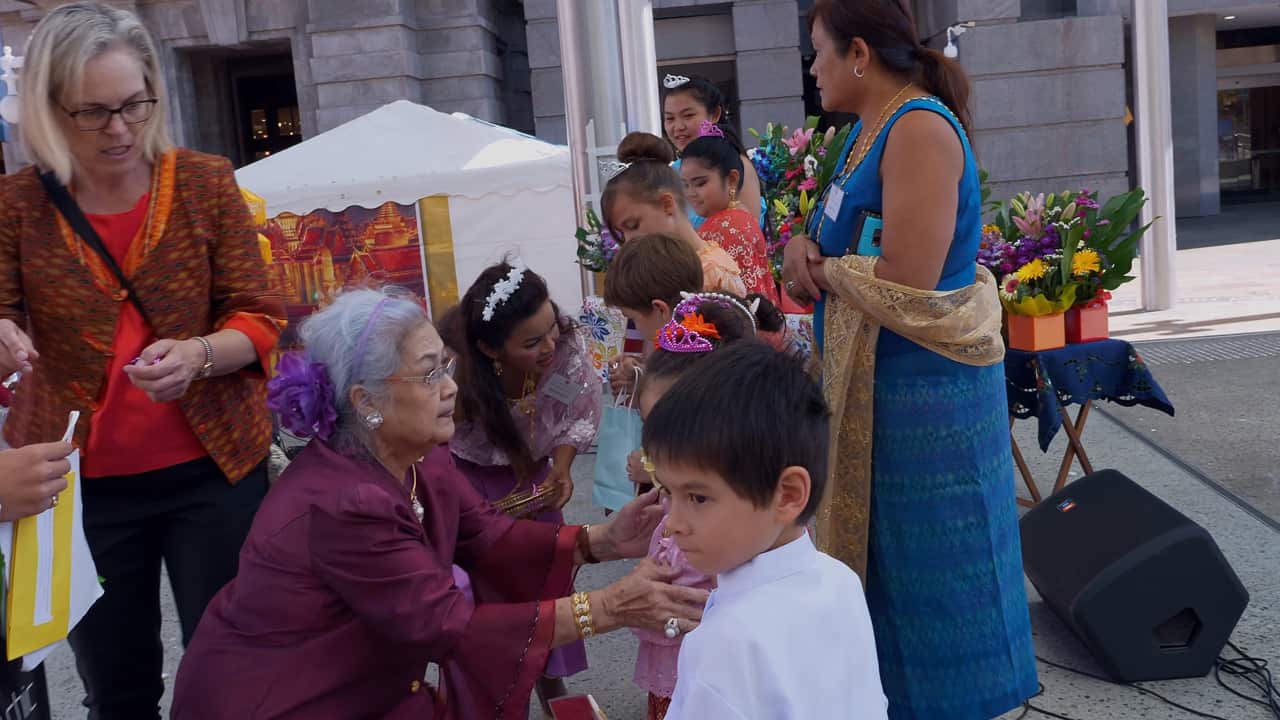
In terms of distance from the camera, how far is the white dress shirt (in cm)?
140

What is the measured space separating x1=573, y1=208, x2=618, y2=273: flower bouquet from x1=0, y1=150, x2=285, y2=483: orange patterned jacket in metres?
2.75

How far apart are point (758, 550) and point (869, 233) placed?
1.10 meters

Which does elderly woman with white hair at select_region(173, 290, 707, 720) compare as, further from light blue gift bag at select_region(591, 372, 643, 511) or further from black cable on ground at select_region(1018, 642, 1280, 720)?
black cable on ground at select_region(1018, 642, 1280, 720)

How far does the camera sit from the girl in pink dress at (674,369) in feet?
8.00

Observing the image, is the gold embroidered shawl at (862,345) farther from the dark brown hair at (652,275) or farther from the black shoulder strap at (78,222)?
the black shoulder strap at (78,222)

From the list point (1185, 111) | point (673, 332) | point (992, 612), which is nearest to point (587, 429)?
point (673, 332)

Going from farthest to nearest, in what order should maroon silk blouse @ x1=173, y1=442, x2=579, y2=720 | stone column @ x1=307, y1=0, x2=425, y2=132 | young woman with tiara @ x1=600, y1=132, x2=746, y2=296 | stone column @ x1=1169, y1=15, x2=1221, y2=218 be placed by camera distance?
stone column @ x1=1169, y1=15, x2=1221, y2=218
stone column @ x1=307, y1=0, x2=425, y2=132
young woman with tiara @ x1=600, y1=132, x2=746, y2=296
maroon silk blouse @ x1=173, y1=442, x2=579, y2=720

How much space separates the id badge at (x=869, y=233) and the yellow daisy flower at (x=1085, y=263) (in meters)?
2.57

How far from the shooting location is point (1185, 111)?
20.4 metres

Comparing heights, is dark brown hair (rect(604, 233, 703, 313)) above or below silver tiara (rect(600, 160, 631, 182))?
below

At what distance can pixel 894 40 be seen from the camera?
2.43 m

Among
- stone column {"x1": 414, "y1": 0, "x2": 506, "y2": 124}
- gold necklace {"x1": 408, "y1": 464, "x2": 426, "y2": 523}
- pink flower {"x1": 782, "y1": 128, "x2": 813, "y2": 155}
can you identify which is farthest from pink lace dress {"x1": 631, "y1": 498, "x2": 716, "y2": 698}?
stone column {"x1": 414, "y1": 0, "x2": 506, "y2": 124}

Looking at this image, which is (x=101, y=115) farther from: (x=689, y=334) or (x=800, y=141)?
(x=800, y=141)

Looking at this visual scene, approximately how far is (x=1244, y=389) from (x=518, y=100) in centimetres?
1207
